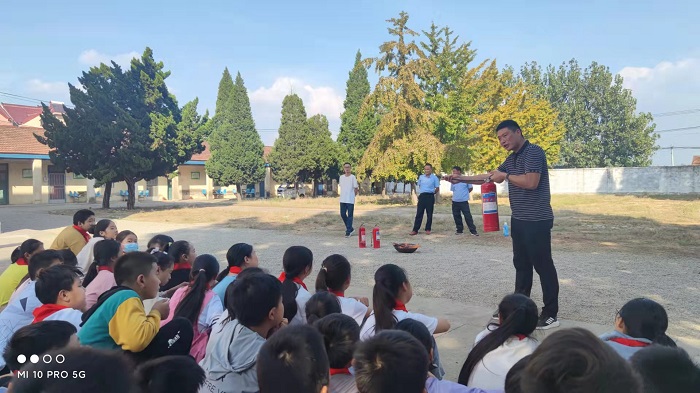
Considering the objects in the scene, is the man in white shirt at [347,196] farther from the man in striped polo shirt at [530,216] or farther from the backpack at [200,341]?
the backpack at [200,341]

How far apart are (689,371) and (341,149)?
37383mm

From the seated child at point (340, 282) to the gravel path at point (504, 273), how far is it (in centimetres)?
240

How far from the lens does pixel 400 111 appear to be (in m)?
25.0

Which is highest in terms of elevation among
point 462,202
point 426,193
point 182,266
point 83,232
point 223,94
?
point 223,94

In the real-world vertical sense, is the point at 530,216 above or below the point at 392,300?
above

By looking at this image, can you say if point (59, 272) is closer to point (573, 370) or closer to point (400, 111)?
point (573, 370)

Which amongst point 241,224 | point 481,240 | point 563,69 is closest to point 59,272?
point 481,240

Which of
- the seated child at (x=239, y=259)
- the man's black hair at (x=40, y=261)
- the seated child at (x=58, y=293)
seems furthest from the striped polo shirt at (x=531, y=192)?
the man's black hair at (x=40, y=261)

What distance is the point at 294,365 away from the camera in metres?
1.93

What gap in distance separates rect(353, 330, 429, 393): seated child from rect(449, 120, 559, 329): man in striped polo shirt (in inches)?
124

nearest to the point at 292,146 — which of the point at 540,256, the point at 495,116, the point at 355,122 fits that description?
the point at 355,122

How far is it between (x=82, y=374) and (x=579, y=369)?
4.83ft

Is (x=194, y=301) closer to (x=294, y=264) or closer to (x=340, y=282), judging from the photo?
(x=294, y=264)

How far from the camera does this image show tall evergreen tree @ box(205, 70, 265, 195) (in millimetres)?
39938
